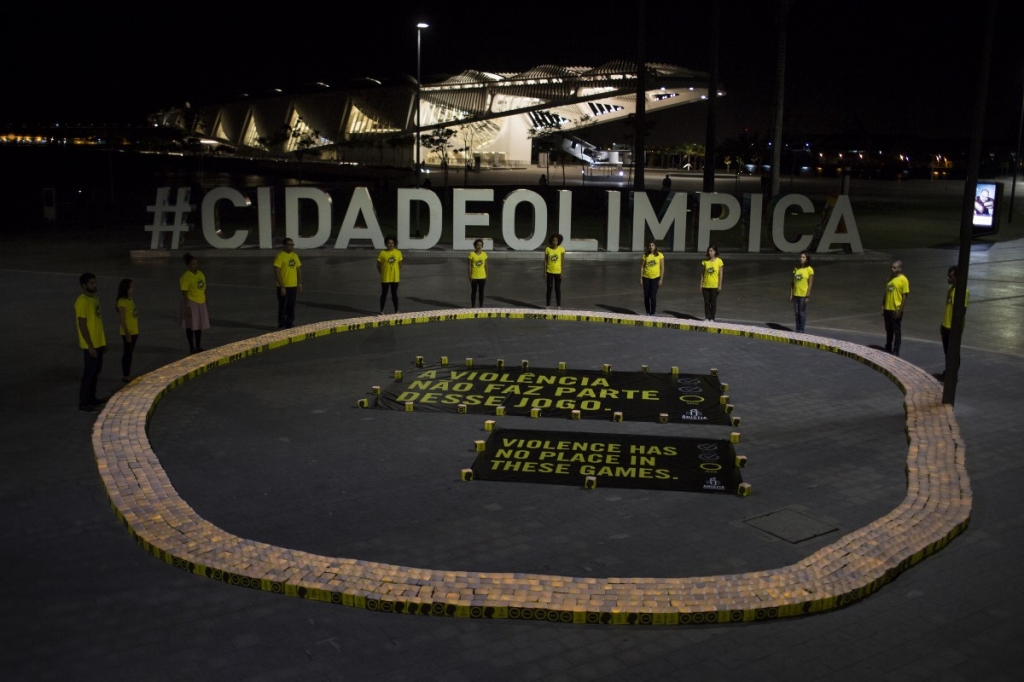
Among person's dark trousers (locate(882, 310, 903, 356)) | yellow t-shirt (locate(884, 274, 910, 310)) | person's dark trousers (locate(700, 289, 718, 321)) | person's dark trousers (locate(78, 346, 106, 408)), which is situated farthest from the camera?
person's dark trousers (locate(700, 289, 718, 321))

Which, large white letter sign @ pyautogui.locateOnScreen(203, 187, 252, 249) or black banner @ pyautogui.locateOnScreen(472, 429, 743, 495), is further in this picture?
large white letter sign @ pyautogui.locateOnScreen(203, 187, 252, 249)

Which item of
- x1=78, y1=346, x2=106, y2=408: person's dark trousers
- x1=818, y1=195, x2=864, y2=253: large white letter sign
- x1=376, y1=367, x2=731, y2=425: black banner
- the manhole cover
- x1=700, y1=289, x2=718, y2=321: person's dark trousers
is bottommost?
the manhole cover

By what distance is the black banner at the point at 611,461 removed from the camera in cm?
1061

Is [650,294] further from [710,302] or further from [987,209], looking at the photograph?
[987,209]

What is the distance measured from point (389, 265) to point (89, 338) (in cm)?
785

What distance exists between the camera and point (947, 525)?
365 inches

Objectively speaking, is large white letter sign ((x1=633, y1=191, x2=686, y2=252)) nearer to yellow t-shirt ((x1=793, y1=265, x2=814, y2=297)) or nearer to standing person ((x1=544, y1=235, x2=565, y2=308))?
Result: standing person ((x1=544, y1=235, x2=565, y2=308))

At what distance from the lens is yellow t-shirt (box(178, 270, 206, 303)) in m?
15.9

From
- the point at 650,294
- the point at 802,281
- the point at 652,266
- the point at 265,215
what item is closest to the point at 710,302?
the point at 650,294

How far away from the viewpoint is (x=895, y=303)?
16.3 metres

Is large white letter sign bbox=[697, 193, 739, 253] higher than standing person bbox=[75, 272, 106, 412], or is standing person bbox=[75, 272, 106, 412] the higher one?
large white letter sign bbox=[697, 193, 739, 253]

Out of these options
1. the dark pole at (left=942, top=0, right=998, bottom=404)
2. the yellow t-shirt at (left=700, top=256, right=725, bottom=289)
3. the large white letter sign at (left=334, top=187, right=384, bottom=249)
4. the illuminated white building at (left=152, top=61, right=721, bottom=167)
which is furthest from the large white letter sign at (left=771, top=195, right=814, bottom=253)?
the illuminated white building at (left=152, top=61, right=721, bottom=167)

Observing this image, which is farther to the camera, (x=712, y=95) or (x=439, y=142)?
(x=439, y=142)

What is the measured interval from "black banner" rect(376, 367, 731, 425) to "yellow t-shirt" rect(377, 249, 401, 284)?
16.6 ft
